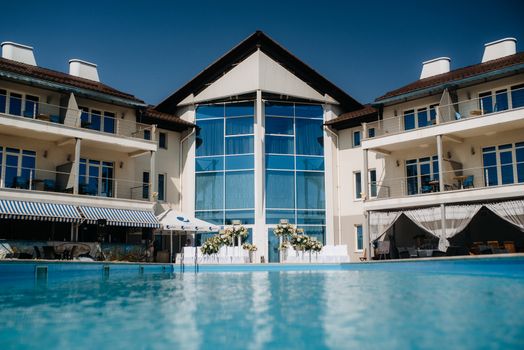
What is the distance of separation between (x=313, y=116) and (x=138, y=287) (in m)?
18.2

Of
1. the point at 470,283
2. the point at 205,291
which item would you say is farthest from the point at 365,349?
the point at 470,283

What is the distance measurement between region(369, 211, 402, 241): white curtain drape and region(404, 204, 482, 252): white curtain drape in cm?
92

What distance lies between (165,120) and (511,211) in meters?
16.9

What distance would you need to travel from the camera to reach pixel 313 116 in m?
30.3

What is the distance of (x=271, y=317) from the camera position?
27.5 ft

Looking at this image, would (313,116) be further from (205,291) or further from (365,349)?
(365,349)

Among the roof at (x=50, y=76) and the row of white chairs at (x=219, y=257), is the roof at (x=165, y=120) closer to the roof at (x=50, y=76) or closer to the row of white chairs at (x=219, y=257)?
the roof at (x=50, y=76)

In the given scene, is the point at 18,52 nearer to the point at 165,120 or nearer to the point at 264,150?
the point at 165,120

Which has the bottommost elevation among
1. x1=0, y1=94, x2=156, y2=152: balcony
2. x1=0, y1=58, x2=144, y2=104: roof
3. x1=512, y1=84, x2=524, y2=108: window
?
x1=0, y1=94, x2=156, y2=152: balcony

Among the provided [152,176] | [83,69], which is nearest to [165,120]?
→ [152,176]

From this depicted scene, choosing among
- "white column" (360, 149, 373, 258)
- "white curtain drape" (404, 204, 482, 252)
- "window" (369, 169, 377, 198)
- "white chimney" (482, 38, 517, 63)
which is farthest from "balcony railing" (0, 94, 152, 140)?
"white chimney" (482, 38, 517, 63)

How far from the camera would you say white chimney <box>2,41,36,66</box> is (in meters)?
27.3

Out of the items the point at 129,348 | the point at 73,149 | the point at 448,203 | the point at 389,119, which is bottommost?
the point at 129,348

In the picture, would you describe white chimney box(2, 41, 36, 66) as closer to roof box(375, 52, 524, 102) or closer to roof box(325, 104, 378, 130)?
roof box(325, 104, 378, 130)
